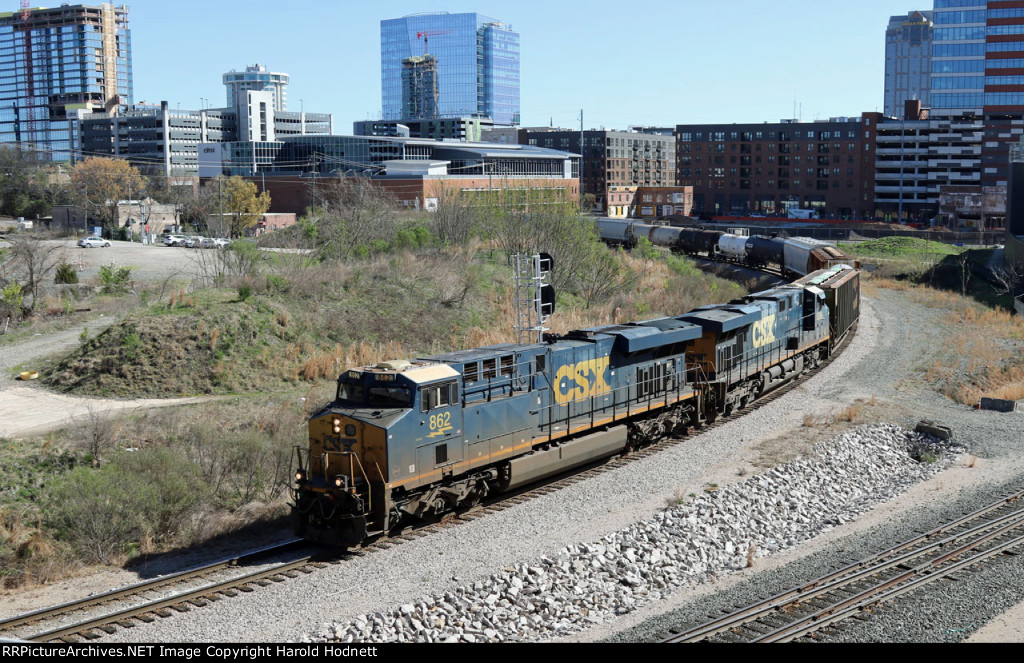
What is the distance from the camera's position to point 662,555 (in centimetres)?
1658

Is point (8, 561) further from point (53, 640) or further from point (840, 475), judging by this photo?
point (840, 475)

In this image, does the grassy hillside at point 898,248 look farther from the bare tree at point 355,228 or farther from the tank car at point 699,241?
the bare tree at point 355,228

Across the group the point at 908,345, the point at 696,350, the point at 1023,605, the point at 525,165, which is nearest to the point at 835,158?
the point at 525,165

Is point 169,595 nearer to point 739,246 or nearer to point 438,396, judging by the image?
point 438,396

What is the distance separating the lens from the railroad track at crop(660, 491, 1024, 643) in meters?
13.6

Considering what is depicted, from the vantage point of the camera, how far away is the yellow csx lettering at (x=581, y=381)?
2073cm

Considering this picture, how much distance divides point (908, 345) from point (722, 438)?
1909cm

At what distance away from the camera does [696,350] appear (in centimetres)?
2609

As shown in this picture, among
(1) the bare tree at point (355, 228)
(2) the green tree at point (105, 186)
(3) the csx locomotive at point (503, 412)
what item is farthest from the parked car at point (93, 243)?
(3) the csx locomotive at point (503, 412)

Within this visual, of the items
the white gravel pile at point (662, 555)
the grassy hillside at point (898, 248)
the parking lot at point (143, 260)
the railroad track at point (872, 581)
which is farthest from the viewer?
the grassy hillside at point (898, 248)

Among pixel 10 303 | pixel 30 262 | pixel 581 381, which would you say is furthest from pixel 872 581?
pixel 30 262

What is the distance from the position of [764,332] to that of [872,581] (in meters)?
14.6

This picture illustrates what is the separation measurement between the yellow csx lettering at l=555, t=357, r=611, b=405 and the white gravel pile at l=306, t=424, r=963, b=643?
3.70 m

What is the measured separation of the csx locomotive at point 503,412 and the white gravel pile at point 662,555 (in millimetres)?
2803
